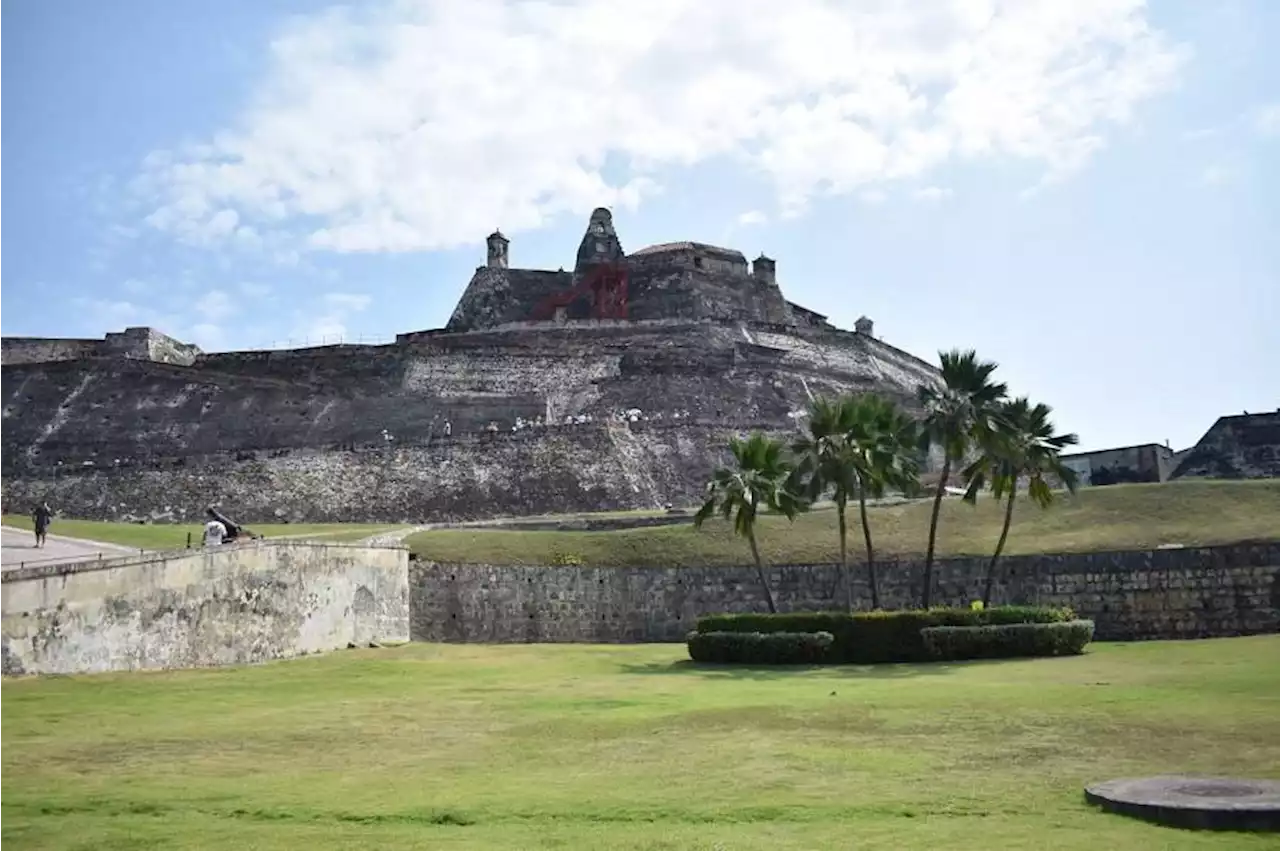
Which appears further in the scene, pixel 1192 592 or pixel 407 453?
pixel 407 453

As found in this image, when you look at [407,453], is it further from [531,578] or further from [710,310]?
[710,310]

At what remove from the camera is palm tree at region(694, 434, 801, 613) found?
27188 millimetres

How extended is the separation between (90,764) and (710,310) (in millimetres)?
56011

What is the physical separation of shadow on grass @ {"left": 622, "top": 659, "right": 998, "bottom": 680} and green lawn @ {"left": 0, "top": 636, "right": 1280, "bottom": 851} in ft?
3.74

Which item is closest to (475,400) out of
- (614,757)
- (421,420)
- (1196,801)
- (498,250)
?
(421,420)

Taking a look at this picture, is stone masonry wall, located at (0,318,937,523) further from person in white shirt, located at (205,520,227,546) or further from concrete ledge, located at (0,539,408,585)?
person in white shirt, located at (205,520,227,546)

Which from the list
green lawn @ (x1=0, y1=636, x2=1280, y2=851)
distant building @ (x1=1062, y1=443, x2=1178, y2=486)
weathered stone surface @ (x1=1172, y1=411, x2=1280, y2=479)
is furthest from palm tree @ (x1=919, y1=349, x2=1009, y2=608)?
weathered stone surface @ (x1=1172, y1=411, x2=1280, y2=479)

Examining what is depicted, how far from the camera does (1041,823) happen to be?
333 inches

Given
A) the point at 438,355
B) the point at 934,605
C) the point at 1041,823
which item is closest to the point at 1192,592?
the point at 934,605

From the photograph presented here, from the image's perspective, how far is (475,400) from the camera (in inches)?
A: 2099

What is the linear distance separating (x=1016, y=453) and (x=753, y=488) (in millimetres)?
6101

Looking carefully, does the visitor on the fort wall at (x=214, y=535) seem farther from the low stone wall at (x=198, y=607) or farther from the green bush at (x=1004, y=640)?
the green bush at (x=1004, y=640)

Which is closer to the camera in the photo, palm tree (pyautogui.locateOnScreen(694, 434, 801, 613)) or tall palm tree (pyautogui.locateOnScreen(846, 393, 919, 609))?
tall palm tree (pyautogui.locateOnScreen(846, 393, 919, 609))

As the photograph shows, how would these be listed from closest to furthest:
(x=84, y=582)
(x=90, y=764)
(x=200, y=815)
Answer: (x=200, y=815), (x=90, y=764), (x=84, y=582)
